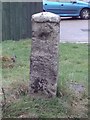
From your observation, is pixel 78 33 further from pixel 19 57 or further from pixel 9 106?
pixel 9 106

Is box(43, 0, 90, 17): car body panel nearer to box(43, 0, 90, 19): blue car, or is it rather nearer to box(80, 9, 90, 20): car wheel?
box(43, 0, 90, 19): blue car

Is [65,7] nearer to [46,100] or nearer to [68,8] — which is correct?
[68,8]

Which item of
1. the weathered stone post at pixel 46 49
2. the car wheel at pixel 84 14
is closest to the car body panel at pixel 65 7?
the car wheel at pixel 84 14

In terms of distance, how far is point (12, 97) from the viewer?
5598 millimetres

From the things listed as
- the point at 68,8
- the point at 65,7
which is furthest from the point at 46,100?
the point at 68,8

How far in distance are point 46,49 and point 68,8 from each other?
18.5 m

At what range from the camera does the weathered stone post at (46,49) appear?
5512 mm

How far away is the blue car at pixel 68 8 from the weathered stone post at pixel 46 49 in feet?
57.3

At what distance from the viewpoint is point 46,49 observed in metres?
5.53

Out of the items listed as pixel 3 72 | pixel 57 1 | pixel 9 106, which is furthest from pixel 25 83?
pixel 57 1

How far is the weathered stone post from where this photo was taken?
5.51 m

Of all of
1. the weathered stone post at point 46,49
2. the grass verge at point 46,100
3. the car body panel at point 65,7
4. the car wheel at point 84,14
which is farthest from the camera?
the car wheel at point 84,14

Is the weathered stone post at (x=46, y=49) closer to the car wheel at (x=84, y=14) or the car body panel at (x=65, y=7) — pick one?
the car body panel at (x=65, y=7)

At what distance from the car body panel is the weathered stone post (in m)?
17.5
